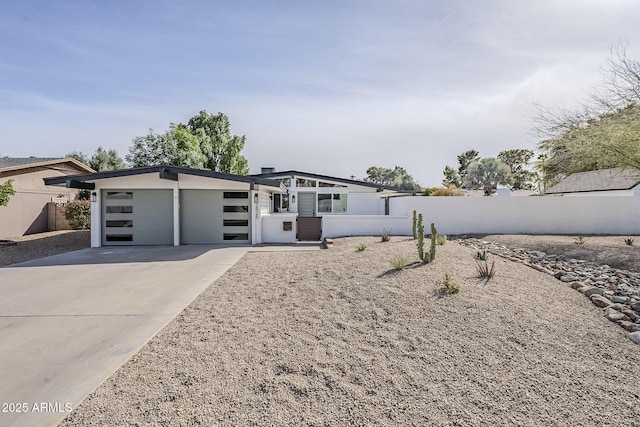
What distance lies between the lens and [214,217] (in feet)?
41.4

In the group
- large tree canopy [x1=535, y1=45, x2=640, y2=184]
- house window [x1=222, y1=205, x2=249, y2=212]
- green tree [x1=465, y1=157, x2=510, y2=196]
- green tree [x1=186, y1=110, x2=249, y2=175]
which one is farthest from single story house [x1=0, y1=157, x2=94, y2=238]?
green tree [x1=465, y1=157, x2=510, y2=196]

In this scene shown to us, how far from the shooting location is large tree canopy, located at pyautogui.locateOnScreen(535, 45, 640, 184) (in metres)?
9.88

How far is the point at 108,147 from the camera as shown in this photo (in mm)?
31828

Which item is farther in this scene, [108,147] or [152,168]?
[108,147]

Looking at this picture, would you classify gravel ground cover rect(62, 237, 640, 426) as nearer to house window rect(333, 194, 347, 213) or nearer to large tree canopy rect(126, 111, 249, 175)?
house window rect(333, 194, 347, 213)

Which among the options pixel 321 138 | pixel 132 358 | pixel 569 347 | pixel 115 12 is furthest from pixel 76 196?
pixel 569 347

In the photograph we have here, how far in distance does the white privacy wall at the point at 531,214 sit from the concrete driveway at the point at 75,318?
10044 millimetres

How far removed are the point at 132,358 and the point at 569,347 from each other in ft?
15.9

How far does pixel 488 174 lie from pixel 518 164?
957cm

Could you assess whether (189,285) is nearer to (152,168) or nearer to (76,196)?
(152,168)

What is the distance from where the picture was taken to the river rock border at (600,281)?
441 centimetres

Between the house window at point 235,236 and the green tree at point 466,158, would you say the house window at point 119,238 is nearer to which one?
the house window at point 235,236

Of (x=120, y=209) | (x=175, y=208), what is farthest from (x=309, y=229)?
(x=120, y=209)

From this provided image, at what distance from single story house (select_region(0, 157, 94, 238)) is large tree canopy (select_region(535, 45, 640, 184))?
2301cm
